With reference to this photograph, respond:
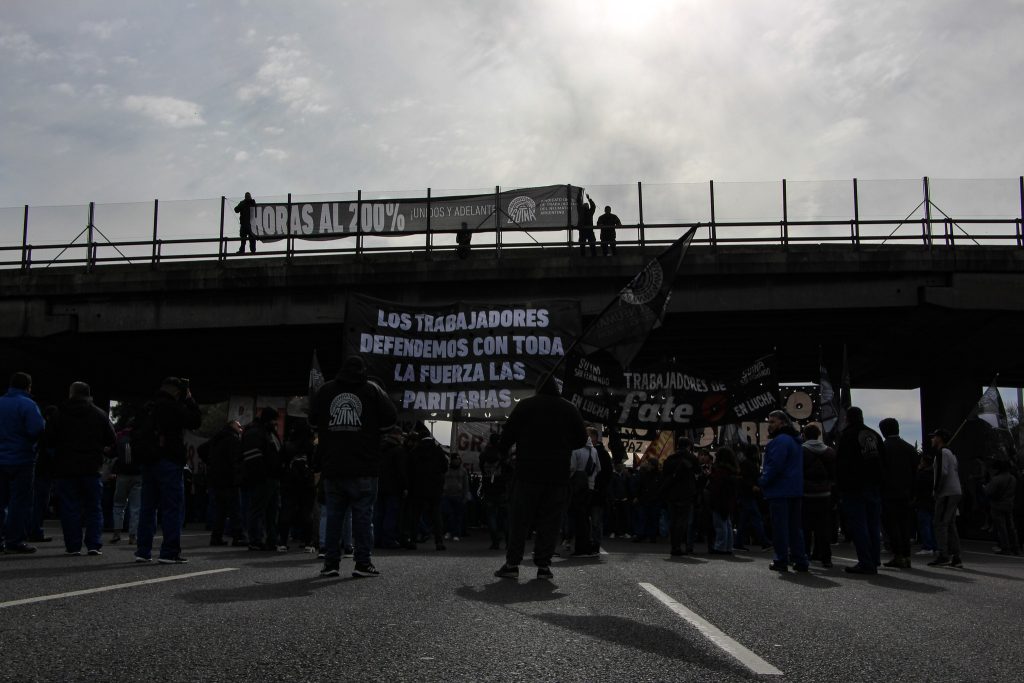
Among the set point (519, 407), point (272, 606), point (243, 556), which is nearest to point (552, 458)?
point (519, 407)

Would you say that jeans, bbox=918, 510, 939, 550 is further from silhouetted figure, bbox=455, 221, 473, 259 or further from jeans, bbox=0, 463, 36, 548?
silhouetted figure, bbox=455, 221, 473, 259

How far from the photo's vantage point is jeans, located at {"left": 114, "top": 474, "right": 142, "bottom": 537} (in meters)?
14.4

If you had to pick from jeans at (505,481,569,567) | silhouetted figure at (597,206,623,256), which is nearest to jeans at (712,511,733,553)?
jeans at (505,481,569,567)

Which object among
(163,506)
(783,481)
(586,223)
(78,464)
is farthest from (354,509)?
(586,223)

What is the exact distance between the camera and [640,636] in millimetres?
5750

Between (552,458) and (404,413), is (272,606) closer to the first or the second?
(552,458)

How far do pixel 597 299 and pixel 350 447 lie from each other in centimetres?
1819

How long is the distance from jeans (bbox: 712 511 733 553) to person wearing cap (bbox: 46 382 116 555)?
26.8 ft

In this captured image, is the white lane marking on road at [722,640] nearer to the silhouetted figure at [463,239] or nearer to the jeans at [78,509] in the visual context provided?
the jeans at [78,509]

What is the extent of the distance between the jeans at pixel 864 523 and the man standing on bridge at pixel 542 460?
140 inches

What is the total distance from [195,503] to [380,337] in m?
9.58

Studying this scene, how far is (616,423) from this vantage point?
18.8 m

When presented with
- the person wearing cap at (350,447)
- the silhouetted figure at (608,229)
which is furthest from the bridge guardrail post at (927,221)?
the person wearing cap at (350,447)

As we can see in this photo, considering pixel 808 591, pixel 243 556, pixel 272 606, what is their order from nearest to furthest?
pixel 272 606, pixel 808 591, pixel 243 556
